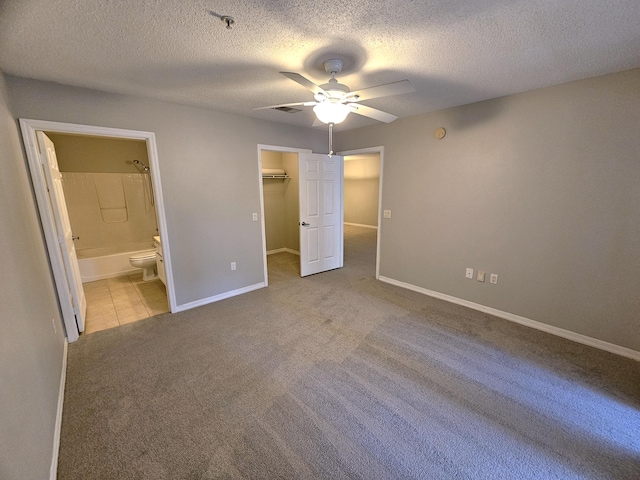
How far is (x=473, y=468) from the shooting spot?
1.40 m

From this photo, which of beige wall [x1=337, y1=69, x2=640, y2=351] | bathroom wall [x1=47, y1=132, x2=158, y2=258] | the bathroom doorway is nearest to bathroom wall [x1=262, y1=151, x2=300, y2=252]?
the bathroom doorway

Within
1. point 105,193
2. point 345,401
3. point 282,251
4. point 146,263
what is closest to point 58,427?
point 345,401

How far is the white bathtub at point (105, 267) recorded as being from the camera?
4270mm

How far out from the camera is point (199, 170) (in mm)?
3115

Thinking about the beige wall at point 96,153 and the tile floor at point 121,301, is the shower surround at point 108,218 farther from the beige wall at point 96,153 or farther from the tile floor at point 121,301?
the tile floor at point 121,301

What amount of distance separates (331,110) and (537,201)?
2313 millimetres

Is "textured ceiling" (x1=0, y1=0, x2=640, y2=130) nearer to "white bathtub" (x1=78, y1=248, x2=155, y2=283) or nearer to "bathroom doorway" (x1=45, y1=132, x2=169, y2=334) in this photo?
"bathroom doorway" (x1=45, y1=132, x2=169, y2=334)

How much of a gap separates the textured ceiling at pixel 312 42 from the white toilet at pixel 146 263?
2.48m

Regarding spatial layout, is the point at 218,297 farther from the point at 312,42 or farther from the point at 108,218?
the point at 312,42

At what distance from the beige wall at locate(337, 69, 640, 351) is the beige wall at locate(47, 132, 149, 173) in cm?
451

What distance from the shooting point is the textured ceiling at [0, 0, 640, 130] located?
1.35 meters

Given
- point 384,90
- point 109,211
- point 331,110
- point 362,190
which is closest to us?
point 384,90

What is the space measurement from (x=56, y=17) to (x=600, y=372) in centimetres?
441

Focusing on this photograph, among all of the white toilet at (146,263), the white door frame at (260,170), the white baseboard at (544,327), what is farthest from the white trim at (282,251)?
the white baseboard at (544,327)
